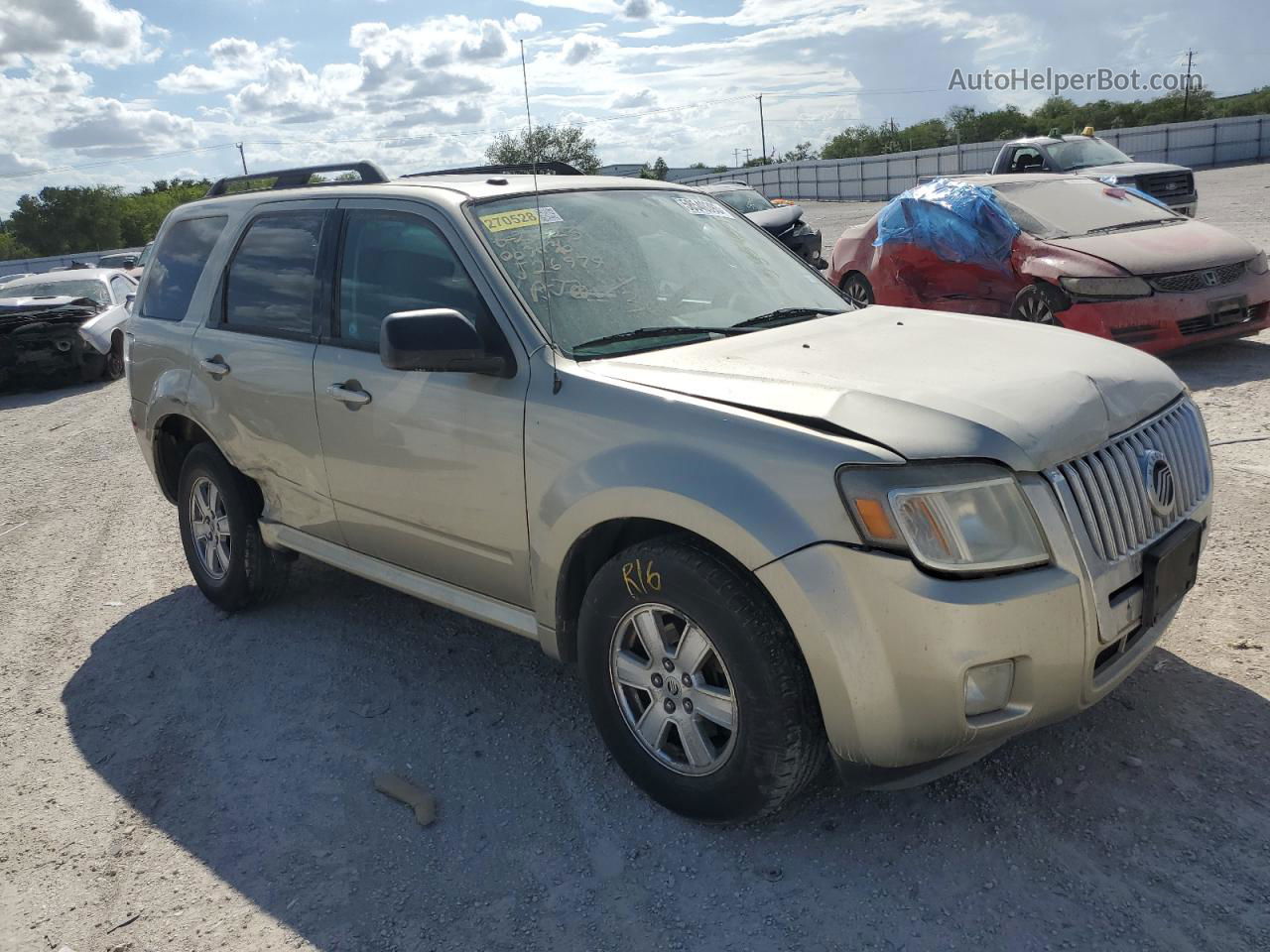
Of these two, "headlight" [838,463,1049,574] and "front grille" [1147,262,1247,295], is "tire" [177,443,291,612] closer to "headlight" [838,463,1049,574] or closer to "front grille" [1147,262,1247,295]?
"headlight" [838,463,1049,574]

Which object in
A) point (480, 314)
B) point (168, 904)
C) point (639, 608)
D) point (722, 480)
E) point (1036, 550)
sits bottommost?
point (168, 904)

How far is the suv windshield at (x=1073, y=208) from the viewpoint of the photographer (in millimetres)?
8984

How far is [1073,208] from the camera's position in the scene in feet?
30.4

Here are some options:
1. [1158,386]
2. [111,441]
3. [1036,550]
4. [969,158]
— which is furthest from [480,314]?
[969,158]

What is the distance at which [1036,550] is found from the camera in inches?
104

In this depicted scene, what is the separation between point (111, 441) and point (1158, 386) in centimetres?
975

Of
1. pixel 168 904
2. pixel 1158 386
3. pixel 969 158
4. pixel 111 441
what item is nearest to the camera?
pixel 168 904

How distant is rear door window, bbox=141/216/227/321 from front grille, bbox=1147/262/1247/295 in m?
6.58

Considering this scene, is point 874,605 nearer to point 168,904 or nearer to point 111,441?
point 168,904

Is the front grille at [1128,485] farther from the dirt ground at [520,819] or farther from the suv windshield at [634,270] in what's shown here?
the suv windshield at [634,270]

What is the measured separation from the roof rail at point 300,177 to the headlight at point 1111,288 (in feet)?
18.7

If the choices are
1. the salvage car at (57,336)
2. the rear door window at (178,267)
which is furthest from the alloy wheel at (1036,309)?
the salvage car at (57,336)

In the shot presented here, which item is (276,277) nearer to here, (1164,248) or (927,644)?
(927,644)

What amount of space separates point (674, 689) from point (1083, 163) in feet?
54.4
